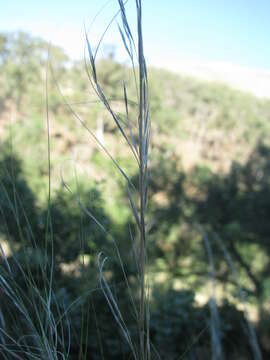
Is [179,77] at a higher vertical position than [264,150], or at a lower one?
higher

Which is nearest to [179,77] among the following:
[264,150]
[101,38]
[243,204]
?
[264,150]

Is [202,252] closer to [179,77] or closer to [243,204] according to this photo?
[243,204]

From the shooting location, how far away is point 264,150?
9.88 metres

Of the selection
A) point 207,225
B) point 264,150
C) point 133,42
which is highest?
point 133,42

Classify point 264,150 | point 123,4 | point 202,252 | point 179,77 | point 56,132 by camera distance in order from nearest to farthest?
point 123,4
point 202,252
point 264,150
point 56,132
point 179,77

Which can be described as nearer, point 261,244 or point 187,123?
point 261,244

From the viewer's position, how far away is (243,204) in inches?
340

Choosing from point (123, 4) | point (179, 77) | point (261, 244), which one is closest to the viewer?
point (123, 4)

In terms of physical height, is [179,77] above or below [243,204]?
above

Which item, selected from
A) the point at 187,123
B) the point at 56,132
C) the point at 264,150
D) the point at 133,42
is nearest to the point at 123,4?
the point at 133,42

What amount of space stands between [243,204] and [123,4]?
8674 millimetres

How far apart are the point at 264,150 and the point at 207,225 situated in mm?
2796

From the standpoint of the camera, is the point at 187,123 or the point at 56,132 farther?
the point at 187,123

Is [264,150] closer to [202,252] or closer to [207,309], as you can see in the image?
[202,252]
